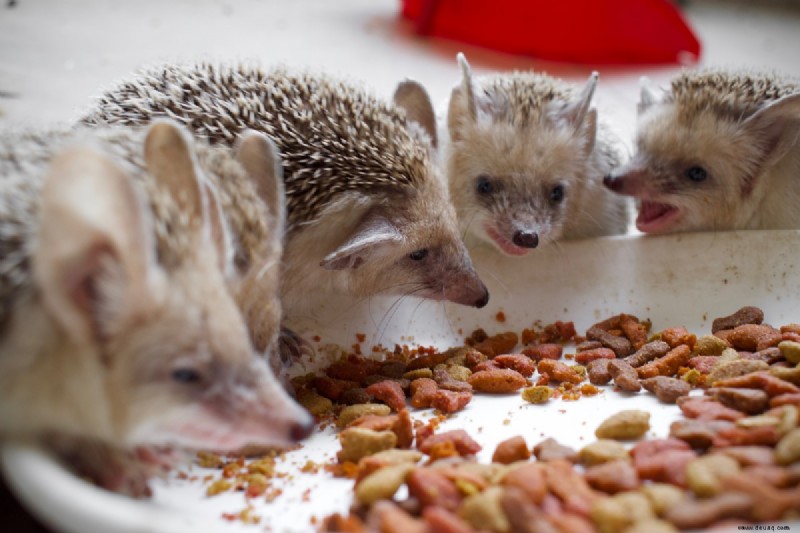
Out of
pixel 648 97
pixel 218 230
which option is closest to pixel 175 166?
pixel 218 230

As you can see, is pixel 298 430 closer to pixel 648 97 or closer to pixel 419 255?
pixel 419 255

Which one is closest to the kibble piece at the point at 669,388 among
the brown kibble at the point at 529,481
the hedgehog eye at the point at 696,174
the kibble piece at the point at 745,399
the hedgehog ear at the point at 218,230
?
the kibble piece at the point at 745,399

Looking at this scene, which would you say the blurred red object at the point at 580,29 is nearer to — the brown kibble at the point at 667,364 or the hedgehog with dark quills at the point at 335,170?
the hedgehog with dark quills at the point at 335,170

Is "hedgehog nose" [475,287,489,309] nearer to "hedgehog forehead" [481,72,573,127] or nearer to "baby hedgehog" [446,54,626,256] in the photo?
"baby hedgehog" [446,54,626,256]

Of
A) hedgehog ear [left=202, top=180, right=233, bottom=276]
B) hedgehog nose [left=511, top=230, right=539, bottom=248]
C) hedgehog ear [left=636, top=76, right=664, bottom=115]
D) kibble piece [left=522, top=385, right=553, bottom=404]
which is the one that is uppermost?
hedgehog ear [left=636, top=76, right=664, bottom=115]

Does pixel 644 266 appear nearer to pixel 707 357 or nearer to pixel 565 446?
pixel 707 357

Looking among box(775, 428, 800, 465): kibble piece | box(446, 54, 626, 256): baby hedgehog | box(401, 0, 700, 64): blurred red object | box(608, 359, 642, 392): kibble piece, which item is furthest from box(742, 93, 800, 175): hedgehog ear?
box(401, 0, 700, 64): blurred red object

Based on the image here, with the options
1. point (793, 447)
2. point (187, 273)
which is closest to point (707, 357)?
point (793, 447)
